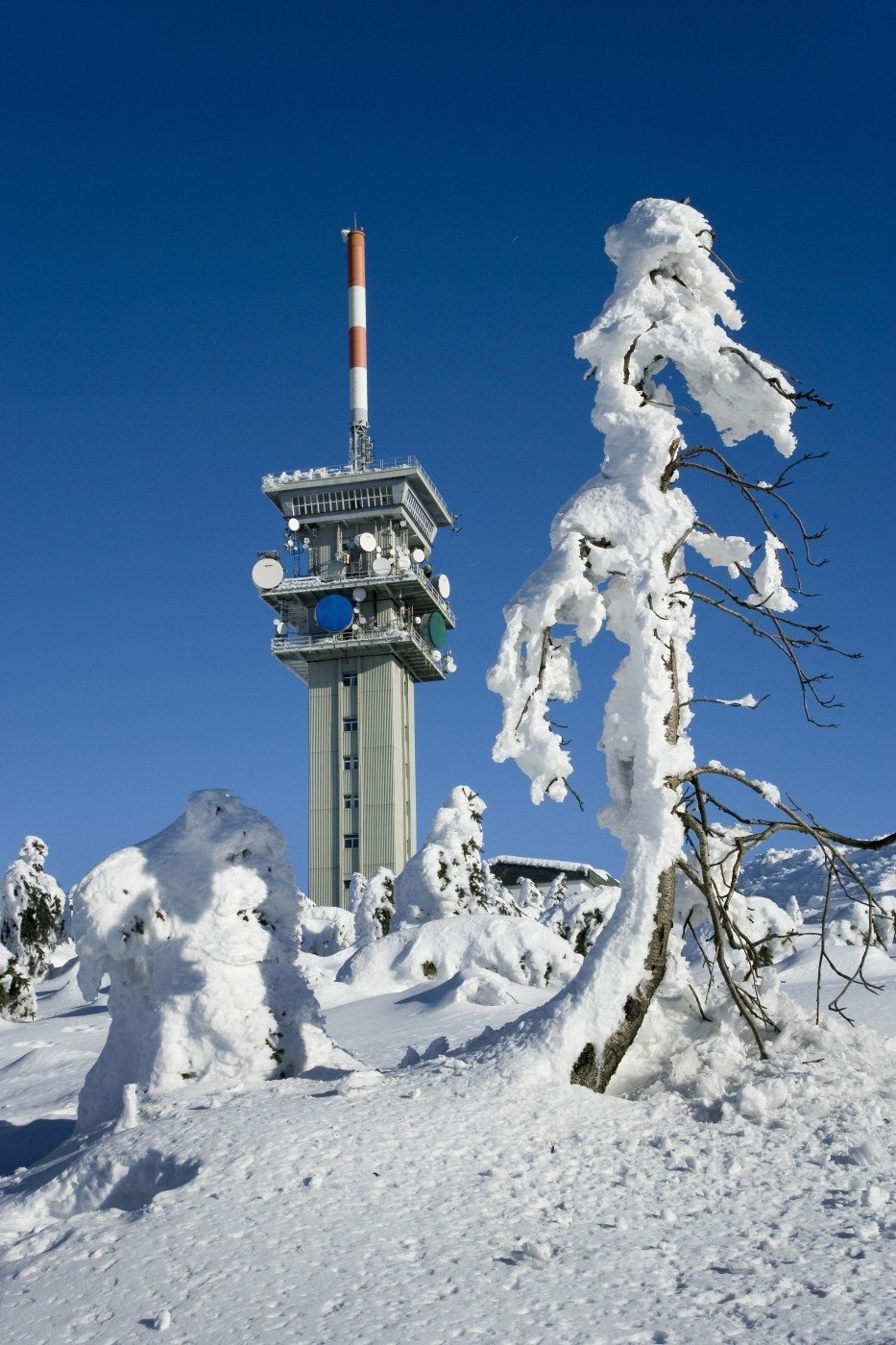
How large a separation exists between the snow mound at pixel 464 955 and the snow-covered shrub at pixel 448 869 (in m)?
5.32

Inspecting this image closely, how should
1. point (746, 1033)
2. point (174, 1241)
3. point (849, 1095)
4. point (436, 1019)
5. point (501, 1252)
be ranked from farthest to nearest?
point (436, 1019) < point (746, 1033) < point (849, 1095) < point (174, 1241) < point (501, 1252)

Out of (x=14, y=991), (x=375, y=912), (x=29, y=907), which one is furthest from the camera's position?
(x=375, y=912)

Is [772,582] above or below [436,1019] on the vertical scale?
above

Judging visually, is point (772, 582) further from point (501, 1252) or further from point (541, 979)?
point (541, 979)

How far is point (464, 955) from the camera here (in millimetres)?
19953

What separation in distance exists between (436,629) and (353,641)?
498 centimetres

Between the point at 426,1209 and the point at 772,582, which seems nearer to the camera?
the point at 426,1209

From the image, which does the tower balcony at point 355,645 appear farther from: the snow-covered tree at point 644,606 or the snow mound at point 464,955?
the snow-covered tree at point 644,606

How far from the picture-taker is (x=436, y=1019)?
13945 mm

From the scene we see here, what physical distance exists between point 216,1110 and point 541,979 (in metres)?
12.5

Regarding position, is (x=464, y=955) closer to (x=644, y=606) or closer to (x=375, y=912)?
(x=644, y=606)

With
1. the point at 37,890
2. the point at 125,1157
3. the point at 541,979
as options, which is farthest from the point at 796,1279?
the point at 37,890

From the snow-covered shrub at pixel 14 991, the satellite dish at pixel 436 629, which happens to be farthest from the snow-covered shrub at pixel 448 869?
→ the satellite dish at pixel 436 629

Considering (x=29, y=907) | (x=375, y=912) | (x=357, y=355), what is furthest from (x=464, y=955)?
(x=357, y=355)
